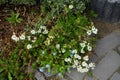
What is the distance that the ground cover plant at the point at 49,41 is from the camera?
10.0 ft

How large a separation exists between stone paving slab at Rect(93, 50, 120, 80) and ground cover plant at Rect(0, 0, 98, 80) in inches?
4.6

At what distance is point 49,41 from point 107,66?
0.74 m

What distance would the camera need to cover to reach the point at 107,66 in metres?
3.19

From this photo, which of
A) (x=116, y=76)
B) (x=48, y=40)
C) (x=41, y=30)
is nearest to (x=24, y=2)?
(x=41, y=30)

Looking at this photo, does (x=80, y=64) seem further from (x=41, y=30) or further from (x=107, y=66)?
(x=41, y=30)

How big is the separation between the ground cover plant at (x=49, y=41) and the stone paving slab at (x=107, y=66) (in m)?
0.12

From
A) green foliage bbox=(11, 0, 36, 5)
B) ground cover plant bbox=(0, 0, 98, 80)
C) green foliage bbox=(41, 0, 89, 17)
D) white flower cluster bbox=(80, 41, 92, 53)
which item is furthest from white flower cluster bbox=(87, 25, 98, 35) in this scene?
green foliage bbox=(11, 0, 36, 5)

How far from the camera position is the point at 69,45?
3.13 meters

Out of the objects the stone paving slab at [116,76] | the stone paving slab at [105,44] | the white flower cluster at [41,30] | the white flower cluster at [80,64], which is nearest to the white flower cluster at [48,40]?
the white flower cluster at [41,30]

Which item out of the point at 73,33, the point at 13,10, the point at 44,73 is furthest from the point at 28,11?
the point at 44,73

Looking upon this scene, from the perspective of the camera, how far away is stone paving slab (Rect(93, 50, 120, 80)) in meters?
3.12

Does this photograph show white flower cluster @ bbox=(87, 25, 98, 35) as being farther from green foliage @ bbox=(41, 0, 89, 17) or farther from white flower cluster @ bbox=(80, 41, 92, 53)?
green foliage @ bbox=(41, 0, 89, 17)

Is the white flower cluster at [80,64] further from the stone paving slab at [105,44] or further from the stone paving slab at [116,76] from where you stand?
the stone paving slab at [116,76]

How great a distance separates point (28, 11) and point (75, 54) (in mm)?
925
